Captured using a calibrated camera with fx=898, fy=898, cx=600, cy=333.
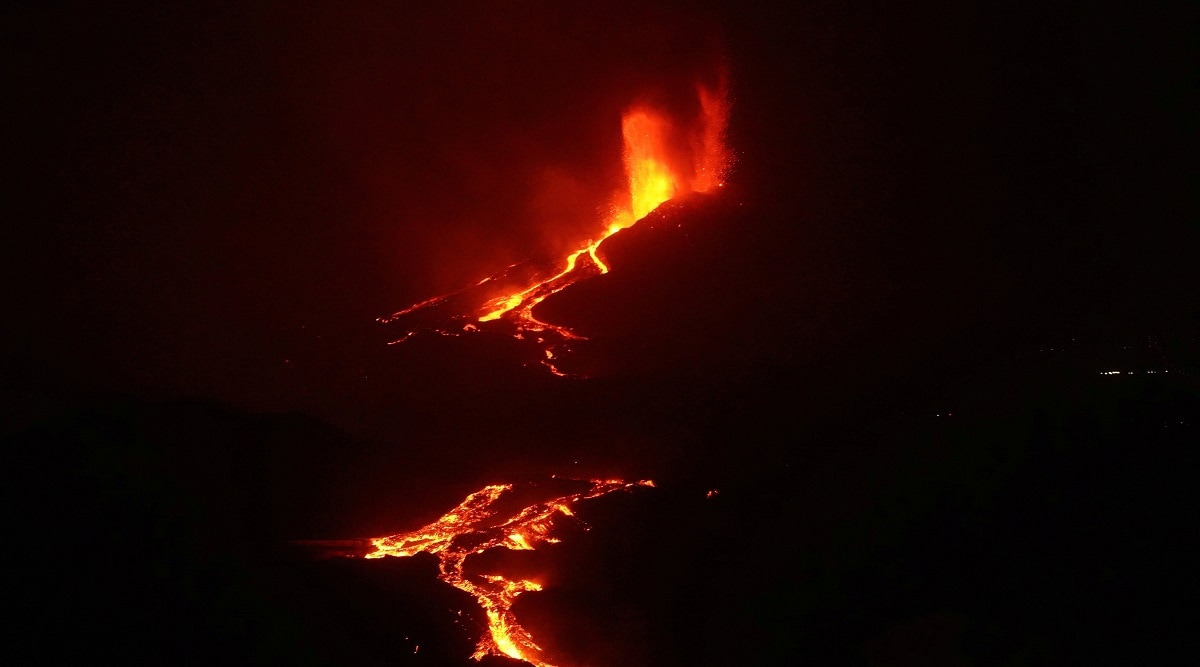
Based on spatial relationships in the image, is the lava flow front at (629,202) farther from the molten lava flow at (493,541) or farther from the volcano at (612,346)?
the molten lava flow at (493,541)

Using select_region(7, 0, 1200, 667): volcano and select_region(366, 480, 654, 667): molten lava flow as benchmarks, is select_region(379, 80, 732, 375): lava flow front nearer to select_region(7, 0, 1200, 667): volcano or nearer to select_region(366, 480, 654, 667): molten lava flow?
select_region(7, 0, 1200, 667): volcano

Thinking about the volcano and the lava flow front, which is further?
the lava flow front

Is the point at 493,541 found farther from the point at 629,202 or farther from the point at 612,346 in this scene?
the point at 629,202

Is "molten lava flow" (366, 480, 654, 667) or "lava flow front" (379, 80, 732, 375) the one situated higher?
"lava flow front" (379, 80, 732, 375)

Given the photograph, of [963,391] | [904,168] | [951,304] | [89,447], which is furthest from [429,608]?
[904,168]

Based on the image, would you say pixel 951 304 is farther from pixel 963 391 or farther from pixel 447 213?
pixel 447 213

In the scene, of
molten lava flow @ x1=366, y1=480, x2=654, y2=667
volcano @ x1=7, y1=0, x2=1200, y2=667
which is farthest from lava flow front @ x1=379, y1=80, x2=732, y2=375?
molten lava flow @ x1=366, y1=480, x2=654, y2=667
